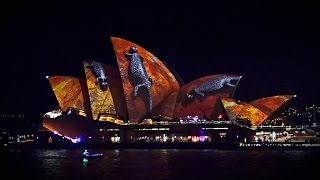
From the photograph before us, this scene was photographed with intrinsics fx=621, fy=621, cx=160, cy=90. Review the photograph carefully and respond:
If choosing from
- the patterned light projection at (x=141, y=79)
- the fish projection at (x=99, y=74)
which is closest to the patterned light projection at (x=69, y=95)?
the fish projection at (x=99, y=74)

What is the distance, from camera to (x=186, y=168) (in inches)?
2137

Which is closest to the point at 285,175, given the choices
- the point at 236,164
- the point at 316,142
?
the point at 236,164

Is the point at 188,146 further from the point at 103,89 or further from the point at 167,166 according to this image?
the point at 167,166

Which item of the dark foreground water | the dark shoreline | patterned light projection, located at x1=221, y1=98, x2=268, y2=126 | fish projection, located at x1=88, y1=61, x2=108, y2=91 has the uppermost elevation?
fish projection, located at x1=88, y1=61, x2=108, y2=91

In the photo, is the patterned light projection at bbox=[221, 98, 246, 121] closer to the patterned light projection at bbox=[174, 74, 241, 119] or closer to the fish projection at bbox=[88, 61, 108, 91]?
the patterned light projection at bbox=[174, 74, 241, 119]

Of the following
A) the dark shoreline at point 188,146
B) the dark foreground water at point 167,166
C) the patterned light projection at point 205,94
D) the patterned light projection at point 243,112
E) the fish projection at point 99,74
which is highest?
the fish projection at point 99,74

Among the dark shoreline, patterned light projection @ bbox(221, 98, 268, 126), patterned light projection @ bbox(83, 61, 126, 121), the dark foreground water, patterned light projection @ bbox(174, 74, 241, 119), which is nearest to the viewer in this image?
the dark foreground water

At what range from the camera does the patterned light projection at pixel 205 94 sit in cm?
8269

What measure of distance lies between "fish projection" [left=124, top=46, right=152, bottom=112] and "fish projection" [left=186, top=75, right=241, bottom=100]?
19.9 ft

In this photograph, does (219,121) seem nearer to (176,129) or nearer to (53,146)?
(176,129)

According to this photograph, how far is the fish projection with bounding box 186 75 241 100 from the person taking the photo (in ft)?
271

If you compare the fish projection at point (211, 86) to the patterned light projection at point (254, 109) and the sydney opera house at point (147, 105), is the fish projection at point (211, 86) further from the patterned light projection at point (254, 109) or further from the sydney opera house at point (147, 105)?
the patterned light projection at point (254, 109)

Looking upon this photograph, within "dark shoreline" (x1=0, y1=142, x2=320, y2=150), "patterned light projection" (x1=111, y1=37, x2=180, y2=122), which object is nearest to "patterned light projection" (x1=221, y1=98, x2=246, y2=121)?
"dark shoreline" (x1=0, y1=142, x2=320, y2=150)

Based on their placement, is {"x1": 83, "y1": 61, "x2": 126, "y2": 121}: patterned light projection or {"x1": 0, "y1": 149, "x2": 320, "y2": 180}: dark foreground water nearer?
{"x1": 0, "y1": 149, "x2": 320, "y2": 180}: dark foreground water
